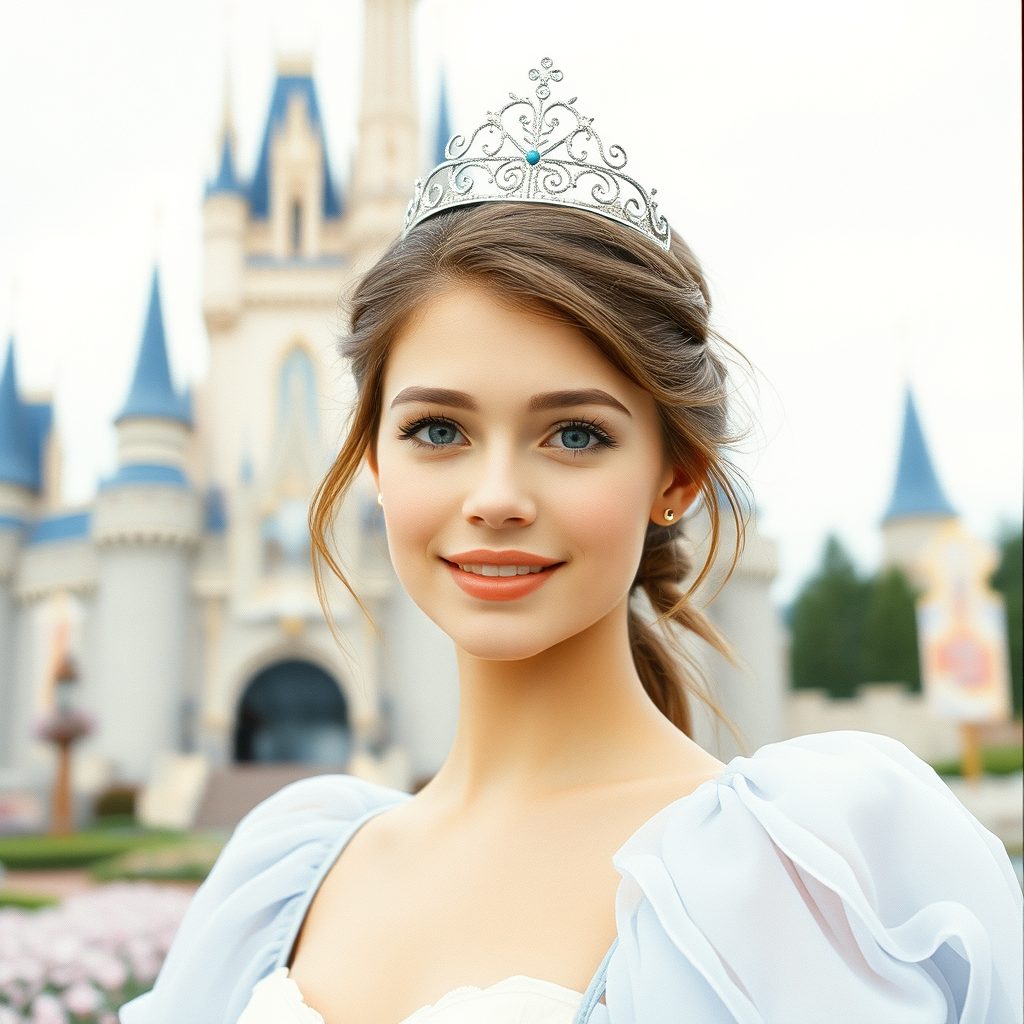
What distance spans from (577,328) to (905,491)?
18821 millimetres

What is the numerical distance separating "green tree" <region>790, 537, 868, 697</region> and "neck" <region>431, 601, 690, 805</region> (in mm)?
17647

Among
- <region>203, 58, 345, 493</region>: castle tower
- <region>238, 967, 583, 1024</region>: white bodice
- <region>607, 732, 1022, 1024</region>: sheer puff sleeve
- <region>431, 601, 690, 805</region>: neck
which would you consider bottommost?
<region>238, 967, 583, 1024</region>: white bodice

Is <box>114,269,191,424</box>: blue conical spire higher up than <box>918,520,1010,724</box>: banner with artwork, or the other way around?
<box>114,269,191,424</box>: blue conical spire

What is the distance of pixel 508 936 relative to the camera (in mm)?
1157

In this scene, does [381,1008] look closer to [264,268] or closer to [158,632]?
[158,632]

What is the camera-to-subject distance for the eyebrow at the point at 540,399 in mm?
1176

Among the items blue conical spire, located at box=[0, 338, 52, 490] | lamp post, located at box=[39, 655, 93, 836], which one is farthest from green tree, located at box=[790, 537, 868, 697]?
blue conical spire, located at box=[0, 338, 52, 490]

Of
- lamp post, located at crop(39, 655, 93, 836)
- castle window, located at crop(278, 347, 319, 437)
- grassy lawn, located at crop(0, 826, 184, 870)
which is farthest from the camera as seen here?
castle window, located at crop(278, 347, 319, 437)

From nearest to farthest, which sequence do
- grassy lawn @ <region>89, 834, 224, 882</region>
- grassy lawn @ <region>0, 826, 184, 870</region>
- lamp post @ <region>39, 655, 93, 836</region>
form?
grassy lawn @ <region>89, 834, 224, 882</region>, grassy lawn @ <region>0, 826, 184, 870</region>, lamp post @ <region>39, 655, 93, 836</region>

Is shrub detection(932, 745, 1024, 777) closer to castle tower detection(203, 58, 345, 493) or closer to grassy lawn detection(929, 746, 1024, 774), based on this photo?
grassy lawn detection(929, 746, 1024, 774)

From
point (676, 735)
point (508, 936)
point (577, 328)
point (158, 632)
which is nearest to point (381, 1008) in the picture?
point (508, 936)

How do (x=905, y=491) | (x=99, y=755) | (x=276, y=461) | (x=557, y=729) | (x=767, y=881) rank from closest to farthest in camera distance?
(x=767, y=881)
(x=557, y=729)
(x=99, y=755)
(x=276, y=461)
(x=905, y=491)

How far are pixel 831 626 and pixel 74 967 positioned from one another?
17100 mm

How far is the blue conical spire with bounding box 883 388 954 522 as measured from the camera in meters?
18.5
